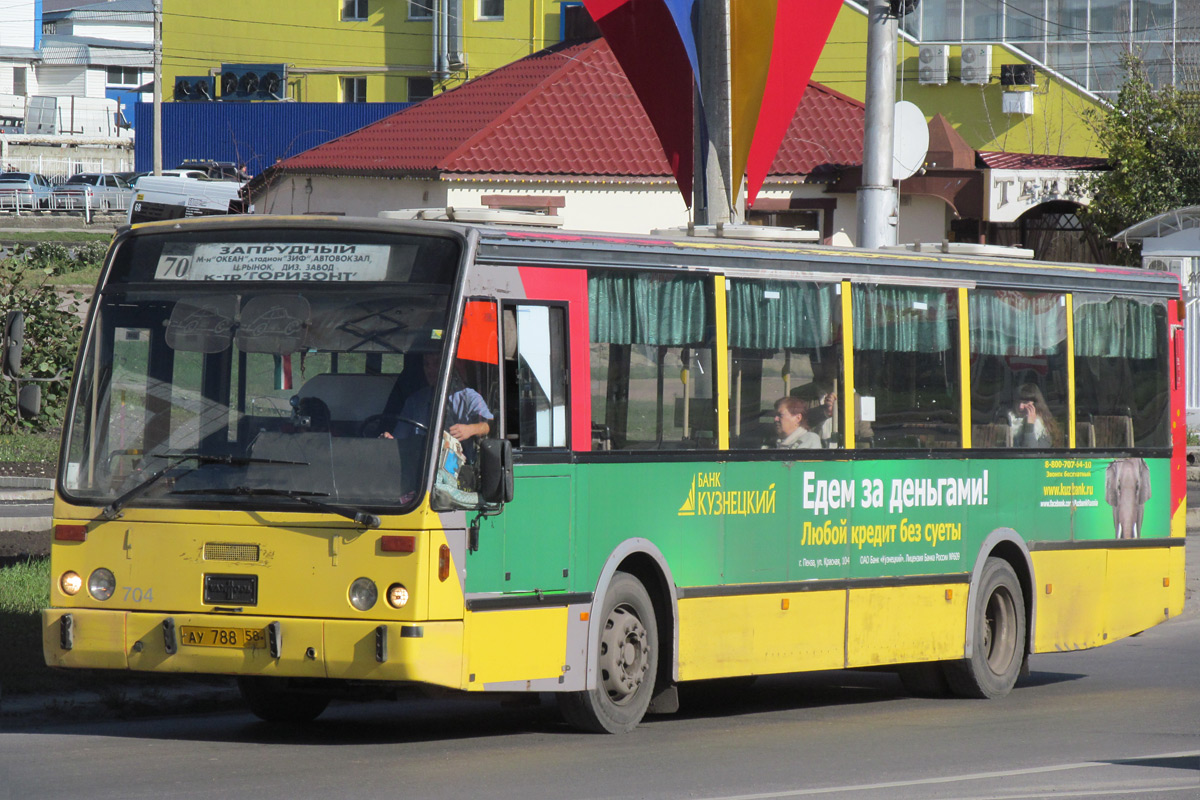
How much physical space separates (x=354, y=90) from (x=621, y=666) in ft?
179

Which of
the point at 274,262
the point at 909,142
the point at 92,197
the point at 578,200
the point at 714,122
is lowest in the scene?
the point at 274,262

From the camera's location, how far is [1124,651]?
1555 cm

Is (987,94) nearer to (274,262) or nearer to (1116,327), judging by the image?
(1116,327)

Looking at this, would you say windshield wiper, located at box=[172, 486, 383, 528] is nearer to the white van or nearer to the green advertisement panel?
the green advertisement panel

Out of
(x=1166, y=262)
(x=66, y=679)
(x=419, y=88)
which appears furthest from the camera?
(x=419, y=88)

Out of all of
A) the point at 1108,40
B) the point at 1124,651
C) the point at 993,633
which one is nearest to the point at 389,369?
the point at 993,633

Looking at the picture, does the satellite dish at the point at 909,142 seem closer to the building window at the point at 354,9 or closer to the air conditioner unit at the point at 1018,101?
the air conditioner unit at the point at 1018,101

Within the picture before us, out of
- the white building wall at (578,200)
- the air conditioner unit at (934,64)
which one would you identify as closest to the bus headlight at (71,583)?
the white building wall at (578,200)

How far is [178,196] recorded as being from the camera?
51.9 m

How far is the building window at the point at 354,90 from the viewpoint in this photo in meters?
62.1

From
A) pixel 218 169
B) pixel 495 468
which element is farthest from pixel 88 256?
pixel 495 468

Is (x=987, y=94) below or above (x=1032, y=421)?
above

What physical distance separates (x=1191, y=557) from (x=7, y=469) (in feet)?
45.1

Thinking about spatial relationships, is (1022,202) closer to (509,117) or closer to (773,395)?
(509,117)
